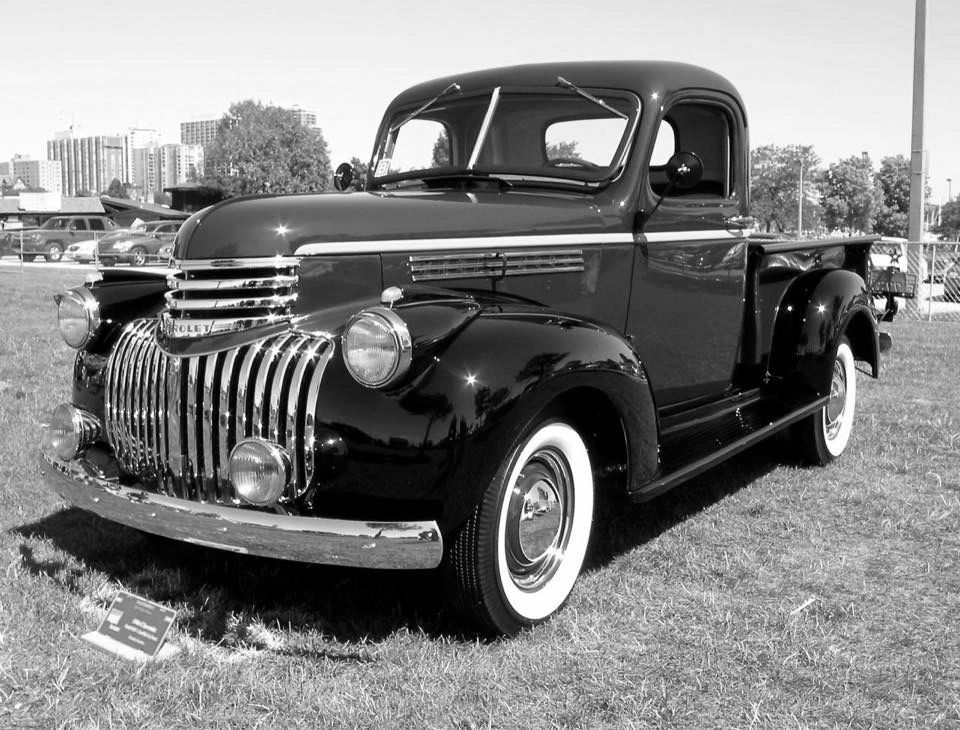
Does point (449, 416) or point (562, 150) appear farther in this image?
point (562, 150)

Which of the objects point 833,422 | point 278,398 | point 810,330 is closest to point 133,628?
point 278,398

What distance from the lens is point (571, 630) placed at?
3.14 m

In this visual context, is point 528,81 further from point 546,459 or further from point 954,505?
point 954,505

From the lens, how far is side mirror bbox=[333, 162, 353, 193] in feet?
17.6

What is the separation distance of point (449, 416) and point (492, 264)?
0.85 m

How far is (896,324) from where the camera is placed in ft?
42.0

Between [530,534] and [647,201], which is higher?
[647,201]

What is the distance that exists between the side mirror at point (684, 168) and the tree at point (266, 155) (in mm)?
50505

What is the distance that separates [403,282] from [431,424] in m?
0.68

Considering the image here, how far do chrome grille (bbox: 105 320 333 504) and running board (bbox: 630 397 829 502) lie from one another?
1207 mm

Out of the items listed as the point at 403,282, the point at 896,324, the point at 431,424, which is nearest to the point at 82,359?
the point at 403,282

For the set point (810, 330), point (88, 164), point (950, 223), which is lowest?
point (810, 330)

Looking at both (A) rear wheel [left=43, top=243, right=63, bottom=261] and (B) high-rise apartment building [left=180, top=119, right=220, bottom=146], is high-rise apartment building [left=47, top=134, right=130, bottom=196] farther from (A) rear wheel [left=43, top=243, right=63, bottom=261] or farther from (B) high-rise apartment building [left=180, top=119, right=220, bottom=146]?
(A) rear wheel [left=43, top=243, right=63, bottom=261]

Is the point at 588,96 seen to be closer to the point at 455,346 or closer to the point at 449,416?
the point at 455,346
